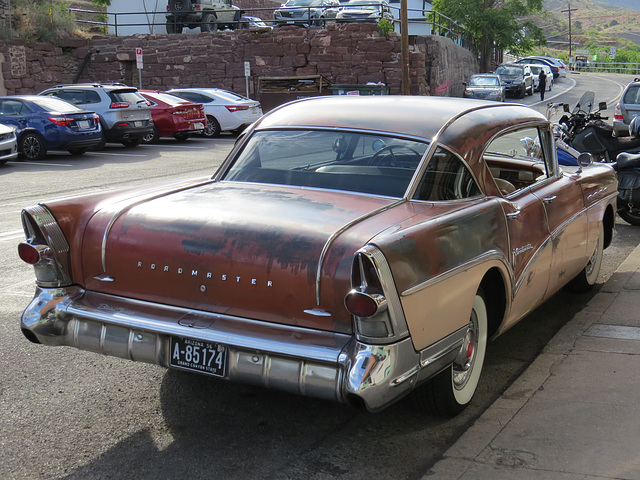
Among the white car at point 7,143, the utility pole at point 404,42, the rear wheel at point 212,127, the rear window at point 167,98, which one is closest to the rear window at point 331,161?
the white car at point 7,143

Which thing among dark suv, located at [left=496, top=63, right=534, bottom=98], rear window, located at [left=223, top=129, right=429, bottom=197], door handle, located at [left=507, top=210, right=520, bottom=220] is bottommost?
door handle, located at [left=507, top=210, right=520, bottom=220]

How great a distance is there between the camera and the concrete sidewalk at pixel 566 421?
335cm

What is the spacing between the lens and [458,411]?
400 cm

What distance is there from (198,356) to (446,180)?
166cm

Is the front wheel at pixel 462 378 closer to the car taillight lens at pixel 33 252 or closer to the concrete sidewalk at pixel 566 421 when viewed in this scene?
the concrete sidewalk at pixel 566 421

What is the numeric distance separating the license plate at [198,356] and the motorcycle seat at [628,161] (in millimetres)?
7302

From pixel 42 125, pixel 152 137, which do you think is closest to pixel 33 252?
pixel 42 125

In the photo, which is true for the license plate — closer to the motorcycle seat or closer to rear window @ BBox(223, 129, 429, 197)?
rear window @ BBox(223, 129, 429, 197)

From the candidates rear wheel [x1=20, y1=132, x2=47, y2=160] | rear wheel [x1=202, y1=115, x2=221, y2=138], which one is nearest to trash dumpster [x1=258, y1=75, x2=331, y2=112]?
rear wheel [x1=202, y1=115, x2=221, y2=138]

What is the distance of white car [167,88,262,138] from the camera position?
76.1 feet

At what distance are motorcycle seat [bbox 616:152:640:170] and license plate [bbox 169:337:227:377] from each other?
730 cm

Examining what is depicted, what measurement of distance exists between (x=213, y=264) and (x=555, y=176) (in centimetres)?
289

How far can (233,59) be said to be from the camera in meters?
33.1

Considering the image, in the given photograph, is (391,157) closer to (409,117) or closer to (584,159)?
(409,117)
